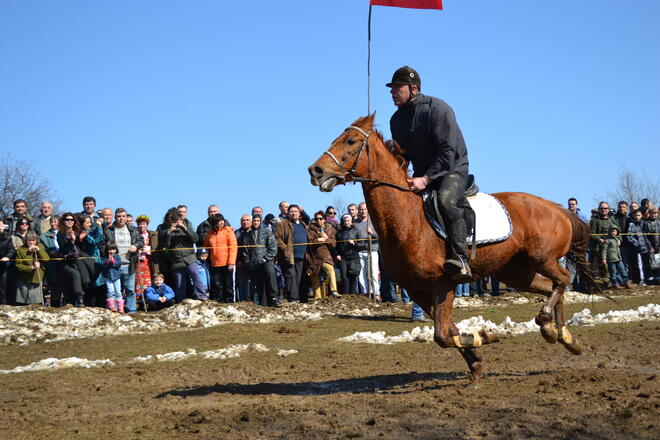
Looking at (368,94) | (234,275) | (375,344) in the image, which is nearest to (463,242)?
(368,94)

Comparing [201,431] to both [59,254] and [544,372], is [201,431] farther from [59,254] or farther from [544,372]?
[59,254]

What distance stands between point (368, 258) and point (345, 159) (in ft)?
38.2

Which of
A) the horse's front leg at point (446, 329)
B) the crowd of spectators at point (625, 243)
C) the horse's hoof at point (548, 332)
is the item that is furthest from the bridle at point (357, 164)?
the crowd of spectators at point (625, 243)

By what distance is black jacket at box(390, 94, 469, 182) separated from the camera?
26.8ft

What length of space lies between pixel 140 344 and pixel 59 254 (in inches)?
149

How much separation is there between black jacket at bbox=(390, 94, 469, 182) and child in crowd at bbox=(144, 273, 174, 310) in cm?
1020

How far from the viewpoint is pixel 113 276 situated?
16.1m

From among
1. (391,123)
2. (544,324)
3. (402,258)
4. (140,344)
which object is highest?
(391,123)

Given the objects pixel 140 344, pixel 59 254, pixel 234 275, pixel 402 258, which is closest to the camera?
pixel 402 258

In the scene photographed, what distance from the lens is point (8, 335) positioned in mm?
14000

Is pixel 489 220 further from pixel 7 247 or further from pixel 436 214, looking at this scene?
pixel 7 247

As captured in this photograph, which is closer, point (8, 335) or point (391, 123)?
point (391, 123)

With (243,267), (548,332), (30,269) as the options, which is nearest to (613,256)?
(243,267)

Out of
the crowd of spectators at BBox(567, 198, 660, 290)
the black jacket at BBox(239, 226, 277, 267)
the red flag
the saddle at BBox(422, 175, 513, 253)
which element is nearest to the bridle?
the saddle at BBox(422, 175, 513, 253)
